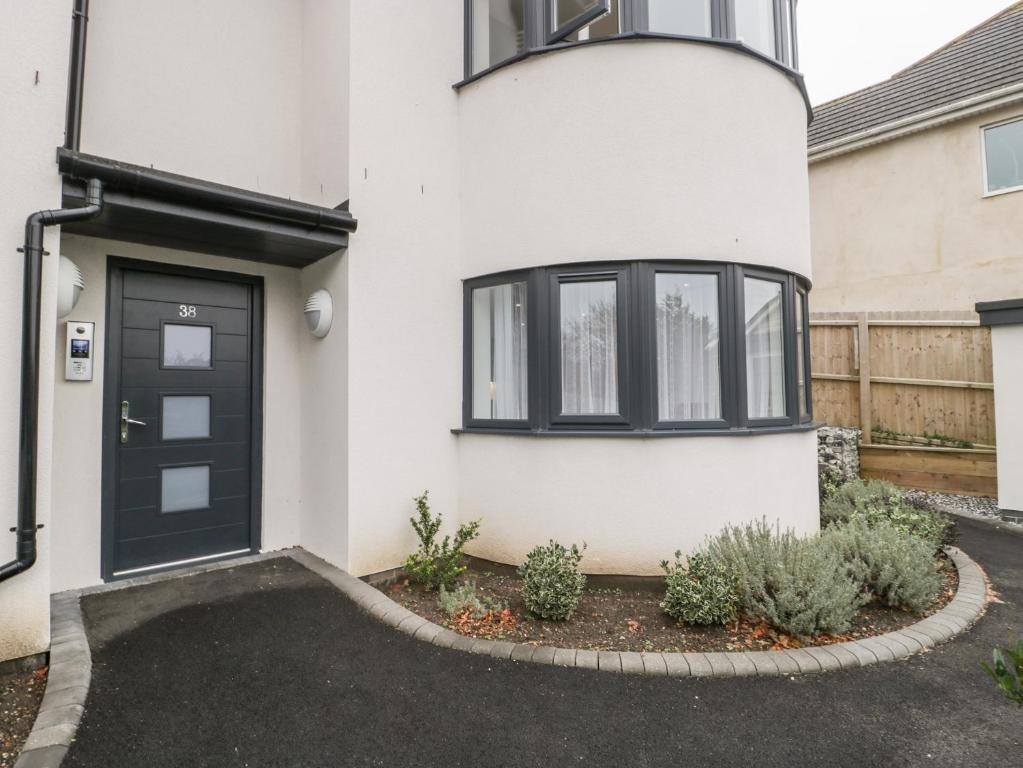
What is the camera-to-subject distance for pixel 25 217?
325 cm

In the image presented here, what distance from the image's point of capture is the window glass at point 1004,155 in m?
9.60

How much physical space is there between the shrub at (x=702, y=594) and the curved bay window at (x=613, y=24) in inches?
171

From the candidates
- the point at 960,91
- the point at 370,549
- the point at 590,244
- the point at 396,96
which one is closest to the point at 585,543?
the point at 370,549

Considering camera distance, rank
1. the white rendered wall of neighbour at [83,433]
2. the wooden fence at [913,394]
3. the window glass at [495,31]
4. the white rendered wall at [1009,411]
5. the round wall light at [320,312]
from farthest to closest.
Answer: the wooden fence at [913,394], the white rendered wall at [1009,411], the window glass at [495,31], the round wall light at [320,312], the white rendered wall of neighbour at [83,433]

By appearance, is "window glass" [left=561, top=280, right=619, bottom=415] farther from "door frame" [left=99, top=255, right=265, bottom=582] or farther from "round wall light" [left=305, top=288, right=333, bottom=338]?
"door frame" [left=99, top=255, right=265, bottom=582]

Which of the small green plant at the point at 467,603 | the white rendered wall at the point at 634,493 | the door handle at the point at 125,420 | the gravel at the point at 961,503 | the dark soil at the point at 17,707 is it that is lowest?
the dark soil at the point at 17,707

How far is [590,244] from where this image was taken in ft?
15.8

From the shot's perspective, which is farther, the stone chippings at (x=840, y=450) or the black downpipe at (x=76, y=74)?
the stone chippings at (x=840, y=450)

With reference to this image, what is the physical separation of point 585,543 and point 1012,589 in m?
3.65

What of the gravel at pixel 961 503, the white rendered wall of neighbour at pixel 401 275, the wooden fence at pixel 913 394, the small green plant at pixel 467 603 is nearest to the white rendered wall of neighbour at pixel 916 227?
the wooden fence at pixel 913 394

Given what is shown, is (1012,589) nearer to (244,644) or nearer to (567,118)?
(567,118)

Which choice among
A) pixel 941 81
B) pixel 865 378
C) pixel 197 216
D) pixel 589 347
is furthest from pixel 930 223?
pixel 197 216

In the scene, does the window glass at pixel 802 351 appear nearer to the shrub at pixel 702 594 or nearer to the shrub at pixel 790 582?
the shrub at pixel 790 582

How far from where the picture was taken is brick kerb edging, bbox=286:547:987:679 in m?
3.37
